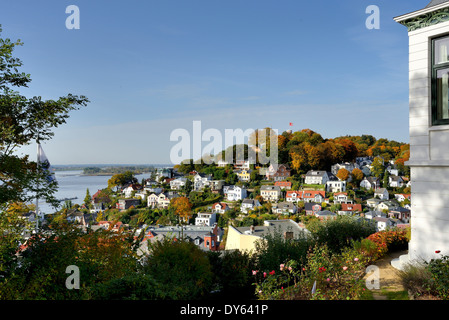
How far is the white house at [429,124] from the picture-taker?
4195mm

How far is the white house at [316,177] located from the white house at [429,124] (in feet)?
148

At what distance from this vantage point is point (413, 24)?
4535 mm

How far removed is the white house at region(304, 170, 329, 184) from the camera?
47906mm

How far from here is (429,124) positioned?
429 cm

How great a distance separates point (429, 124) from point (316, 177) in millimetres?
46249

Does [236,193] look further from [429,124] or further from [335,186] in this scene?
[429,124]

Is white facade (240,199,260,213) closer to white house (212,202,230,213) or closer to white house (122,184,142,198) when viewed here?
white house (212,202,230,213)

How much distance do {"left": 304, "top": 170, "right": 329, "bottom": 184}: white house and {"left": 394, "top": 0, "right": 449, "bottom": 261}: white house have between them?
4496 centimetres

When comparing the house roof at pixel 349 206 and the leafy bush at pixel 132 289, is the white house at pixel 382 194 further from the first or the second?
the leafy bush at pixel 132 289

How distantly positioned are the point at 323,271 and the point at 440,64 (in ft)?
11.4

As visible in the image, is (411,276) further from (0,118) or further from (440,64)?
(0,118)

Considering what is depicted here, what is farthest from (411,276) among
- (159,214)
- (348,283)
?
(159,214)

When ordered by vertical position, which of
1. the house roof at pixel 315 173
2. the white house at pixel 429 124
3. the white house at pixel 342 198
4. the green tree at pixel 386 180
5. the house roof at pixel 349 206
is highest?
the white house at pixel 429 124

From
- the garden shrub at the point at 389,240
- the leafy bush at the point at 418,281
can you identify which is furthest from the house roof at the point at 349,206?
the leafy bush at the point at 418,281
